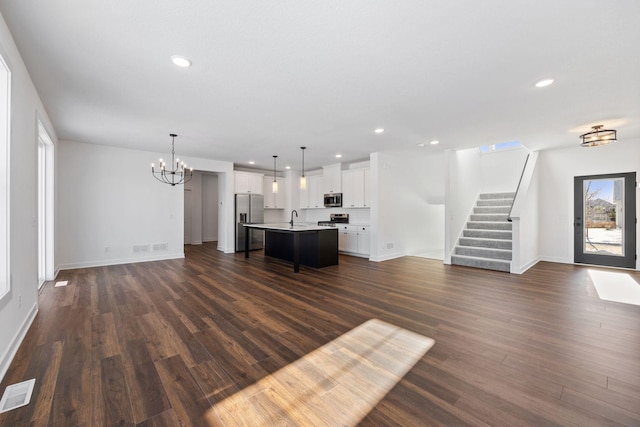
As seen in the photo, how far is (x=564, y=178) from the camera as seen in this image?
249 inches

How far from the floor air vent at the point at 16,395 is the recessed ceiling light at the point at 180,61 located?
9.37ft

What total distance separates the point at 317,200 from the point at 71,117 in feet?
19.5

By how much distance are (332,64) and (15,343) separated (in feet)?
12.8

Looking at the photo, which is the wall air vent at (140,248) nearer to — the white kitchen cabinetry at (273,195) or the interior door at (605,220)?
the white kitchen cabinetry at (273,195)

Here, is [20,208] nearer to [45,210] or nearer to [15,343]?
[15,343]

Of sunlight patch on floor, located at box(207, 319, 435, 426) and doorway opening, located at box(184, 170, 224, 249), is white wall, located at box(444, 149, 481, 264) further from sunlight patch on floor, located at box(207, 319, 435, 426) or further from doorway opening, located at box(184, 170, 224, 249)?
doorway opening, located at box(184, 170, 224, 249)

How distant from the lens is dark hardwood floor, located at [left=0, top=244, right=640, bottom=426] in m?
1.64

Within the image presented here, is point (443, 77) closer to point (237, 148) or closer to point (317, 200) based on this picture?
point (237, 148)

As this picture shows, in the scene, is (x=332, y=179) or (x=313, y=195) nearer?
(x=332, y=179)

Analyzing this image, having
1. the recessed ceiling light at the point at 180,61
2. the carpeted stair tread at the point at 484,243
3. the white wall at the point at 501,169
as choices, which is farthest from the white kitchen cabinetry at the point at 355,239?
the recessed ceiling light at the point at 180,61

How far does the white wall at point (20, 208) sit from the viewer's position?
7.26 ft

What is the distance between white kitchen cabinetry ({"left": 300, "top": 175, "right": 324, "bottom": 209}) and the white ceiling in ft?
12.4

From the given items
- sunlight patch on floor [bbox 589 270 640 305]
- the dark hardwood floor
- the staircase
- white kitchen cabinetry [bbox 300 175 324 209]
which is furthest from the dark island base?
sunlight patch on floor [bbox 589 270 640 305]

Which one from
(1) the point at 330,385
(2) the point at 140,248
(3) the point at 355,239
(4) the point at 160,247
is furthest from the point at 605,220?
(2) the point at 140,248
